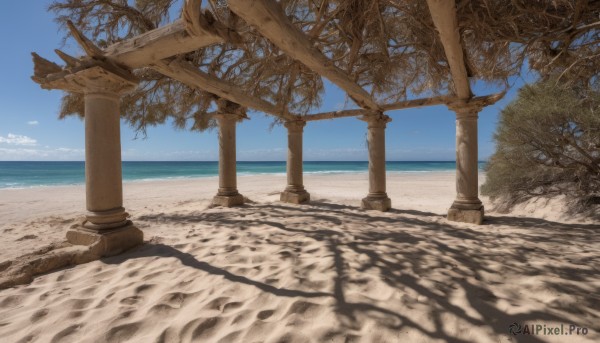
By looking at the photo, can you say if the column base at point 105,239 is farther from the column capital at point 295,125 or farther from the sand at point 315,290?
the column capital at point 295,125

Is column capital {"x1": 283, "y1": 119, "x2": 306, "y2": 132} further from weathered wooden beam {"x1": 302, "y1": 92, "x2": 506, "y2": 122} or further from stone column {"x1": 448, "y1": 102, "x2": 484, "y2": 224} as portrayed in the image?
stone column {"x1": 448, "y1": 102, "x2": 484, "y2": 224}

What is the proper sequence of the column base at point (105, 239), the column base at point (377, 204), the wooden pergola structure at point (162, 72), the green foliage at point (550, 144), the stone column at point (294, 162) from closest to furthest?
the wooden pergola structure at point (162, 72)
the column base at point (105, 239)
the green foliage at point (550, 144)
the column base at point (377, 204)
the stone column at point (294, 162)

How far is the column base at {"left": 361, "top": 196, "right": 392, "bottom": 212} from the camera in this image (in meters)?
7.11

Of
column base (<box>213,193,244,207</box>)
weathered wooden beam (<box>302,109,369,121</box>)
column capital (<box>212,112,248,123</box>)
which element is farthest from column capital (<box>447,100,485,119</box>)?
column base (<box>213,193,244,207</box>)

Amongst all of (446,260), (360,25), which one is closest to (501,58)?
(360,25)

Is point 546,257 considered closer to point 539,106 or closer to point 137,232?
point 539,106

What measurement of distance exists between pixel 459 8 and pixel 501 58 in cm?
261

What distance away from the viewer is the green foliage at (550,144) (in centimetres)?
535

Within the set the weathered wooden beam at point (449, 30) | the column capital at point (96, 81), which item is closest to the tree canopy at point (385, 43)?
the weathered wooden beam at point (449, 30)

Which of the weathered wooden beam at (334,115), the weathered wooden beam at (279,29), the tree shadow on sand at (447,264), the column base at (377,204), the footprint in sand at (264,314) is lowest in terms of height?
the footprint in sand at (264,314)

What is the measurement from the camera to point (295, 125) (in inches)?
337

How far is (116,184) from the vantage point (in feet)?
12.3

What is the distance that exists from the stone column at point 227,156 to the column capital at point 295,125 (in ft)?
4.82

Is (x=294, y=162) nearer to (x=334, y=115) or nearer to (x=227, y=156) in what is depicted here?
(x=334, y=115)
